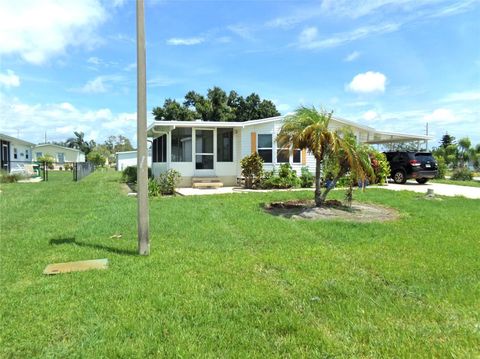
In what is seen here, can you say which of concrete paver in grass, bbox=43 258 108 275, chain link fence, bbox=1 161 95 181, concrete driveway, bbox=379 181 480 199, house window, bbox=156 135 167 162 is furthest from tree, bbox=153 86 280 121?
concrete paver in grass, bbox=43 258 108 275

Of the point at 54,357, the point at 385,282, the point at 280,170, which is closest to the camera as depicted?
the point at 54,357

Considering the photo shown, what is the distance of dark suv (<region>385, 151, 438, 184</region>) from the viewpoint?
56.5ft

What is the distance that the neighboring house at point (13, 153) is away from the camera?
26400mm

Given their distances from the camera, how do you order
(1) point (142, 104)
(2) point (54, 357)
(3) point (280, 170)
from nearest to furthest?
(2) point (54, 357)
(1) point (142, 104)
(3) point (280, 170)

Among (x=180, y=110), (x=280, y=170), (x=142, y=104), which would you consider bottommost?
(x=280, y=170)

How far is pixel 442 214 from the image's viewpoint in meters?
Answer: 8.51

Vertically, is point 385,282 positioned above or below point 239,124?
below

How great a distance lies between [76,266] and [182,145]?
11.3 meters

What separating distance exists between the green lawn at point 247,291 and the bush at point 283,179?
7153mm

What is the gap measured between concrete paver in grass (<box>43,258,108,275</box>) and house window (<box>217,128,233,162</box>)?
1126 centimetres

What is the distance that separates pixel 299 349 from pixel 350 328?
575mm

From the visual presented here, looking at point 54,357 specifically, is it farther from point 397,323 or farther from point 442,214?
point 442,214

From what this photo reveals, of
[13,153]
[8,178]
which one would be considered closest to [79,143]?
[13,153]

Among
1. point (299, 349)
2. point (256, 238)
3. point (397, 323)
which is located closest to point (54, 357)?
point (299, 349)
